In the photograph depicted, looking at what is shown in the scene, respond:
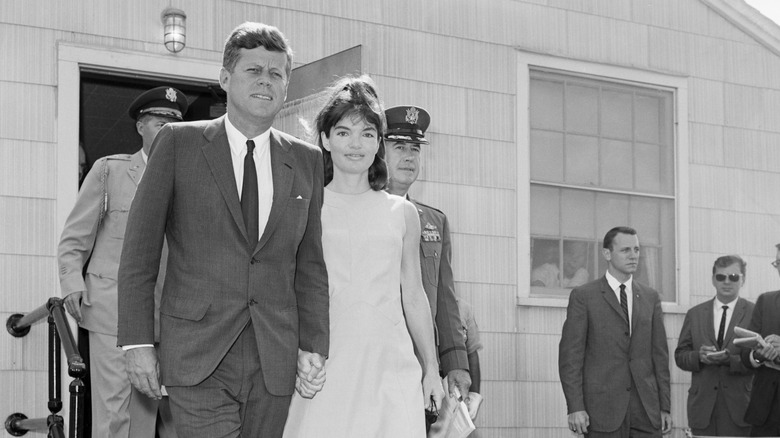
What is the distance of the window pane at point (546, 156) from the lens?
859cm

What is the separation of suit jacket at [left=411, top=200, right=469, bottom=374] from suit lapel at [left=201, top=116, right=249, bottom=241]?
1424mm

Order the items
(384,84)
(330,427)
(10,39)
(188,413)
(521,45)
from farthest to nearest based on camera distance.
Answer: (521,45)
(384,84)
(10,39)
(330,427)
(188,413)

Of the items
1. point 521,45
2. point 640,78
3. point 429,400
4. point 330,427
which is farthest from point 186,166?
point 640,78

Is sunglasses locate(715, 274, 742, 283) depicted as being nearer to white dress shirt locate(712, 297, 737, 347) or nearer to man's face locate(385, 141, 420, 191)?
white dress shirt locate(712, 297, 737, 347)

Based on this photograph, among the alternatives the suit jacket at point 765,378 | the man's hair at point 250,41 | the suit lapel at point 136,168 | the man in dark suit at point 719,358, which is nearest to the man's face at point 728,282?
the man in dark suit at point 719,358

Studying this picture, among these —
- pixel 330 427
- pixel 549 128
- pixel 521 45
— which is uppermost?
pixel 521 45

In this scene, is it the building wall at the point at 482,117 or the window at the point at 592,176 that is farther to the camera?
the window at the point at 592,176

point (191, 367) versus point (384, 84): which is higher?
point (384, 84)

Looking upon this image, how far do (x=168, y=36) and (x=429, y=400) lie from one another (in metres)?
3.73

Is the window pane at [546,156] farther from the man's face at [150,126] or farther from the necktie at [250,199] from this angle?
the necktie at [250,199]

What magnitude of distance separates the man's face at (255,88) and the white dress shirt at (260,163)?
1.3 inches

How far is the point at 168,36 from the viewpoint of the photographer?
22.9 feet

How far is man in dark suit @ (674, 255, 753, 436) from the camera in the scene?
842 cm

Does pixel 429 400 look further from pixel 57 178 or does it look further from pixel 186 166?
pixel 57 178
